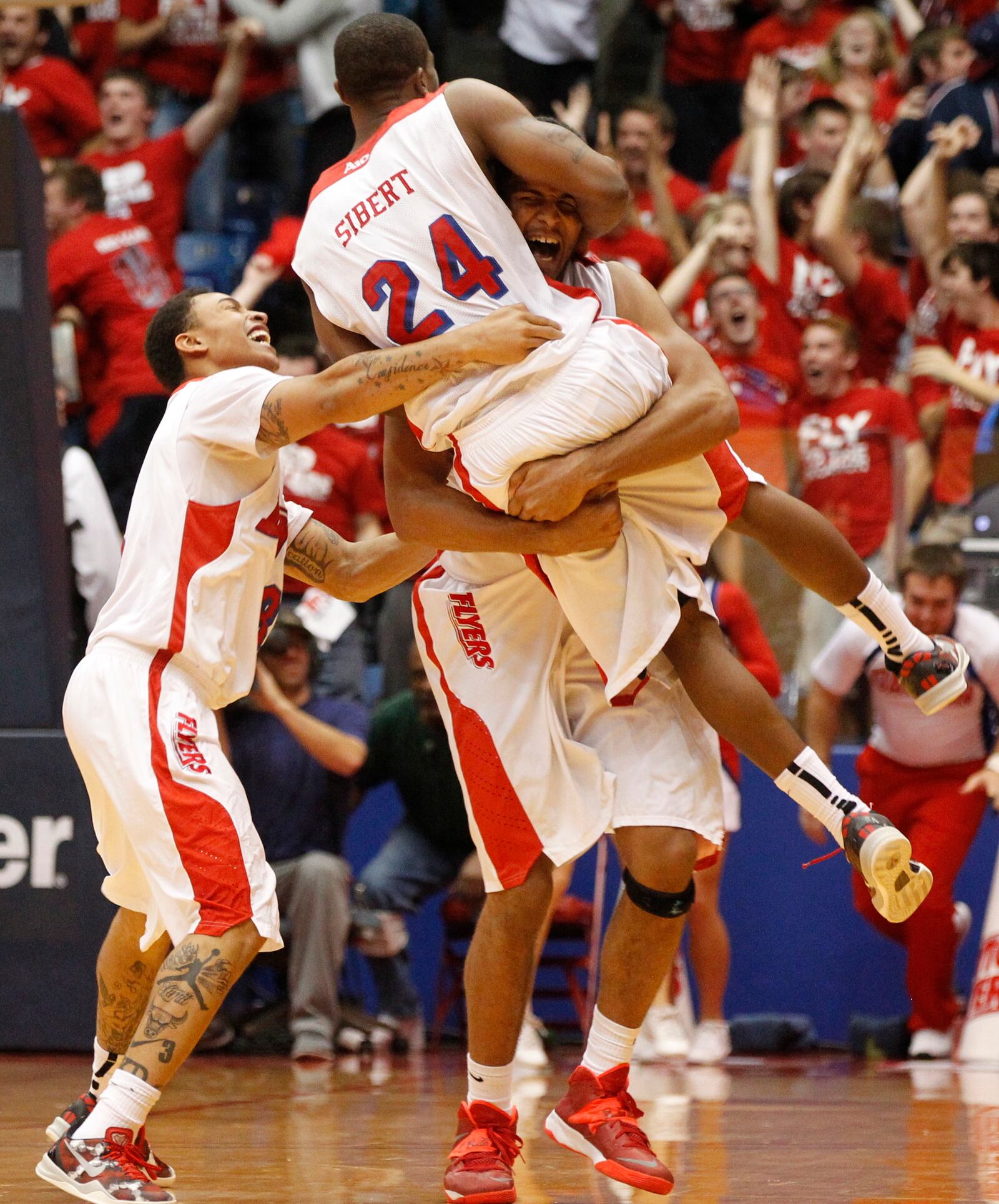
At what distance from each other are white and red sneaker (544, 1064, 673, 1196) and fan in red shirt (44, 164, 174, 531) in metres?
5.83

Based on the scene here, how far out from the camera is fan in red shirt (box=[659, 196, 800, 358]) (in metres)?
9.55

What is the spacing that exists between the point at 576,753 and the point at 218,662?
887 mm

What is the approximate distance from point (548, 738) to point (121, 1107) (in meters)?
1.26

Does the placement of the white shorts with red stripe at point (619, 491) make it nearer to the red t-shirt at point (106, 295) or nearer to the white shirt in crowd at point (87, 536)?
the white shirt in crowd at point (87, 536)

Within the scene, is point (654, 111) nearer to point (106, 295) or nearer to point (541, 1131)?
point (106, 295)

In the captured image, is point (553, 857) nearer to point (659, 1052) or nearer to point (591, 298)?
point (591, 298)

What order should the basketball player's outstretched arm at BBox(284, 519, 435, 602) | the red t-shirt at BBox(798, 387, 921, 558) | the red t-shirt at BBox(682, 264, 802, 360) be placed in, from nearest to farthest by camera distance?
the basketball player's outstretched arm at BBox(284, 519, 435, 602), the red t-shirt at BBox(798, 387, 921, 558), the red t-shirt at BBox(682, 264, 802, 360)

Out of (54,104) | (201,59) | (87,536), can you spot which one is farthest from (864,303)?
(54,104)

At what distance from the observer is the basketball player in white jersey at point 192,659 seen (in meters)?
3.94

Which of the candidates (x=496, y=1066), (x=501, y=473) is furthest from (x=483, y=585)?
(x=496, y=1066)

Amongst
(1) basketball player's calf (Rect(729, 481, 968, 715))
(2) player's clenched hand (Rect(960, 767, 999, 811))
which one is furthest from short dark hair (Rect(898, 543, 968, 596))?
(1) basketball player's calf (Rect(729, 481, 968, 715))

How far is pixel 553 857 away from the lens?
13.7ft

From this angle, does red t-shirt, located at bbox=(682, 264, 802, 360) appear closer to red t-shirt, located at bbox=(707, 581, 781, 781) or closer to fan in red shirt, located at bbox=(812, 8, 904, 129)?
fan in red shirt, located at bbox=(812, 8, 904, 129)

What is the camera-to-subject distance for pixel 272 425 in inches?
164
